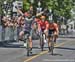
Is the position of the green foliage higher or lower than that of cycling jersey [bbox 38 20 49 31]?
higher

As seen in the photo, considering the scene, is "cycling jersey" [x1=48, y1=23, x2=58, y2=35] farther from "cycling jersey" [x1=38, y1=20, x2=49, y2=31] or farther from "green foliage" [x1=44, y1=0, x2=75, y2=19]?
"green foliage" [x1=44, y1=0, x2=75, y2=19]

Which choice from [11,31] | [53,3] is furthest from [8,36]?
[53,3]

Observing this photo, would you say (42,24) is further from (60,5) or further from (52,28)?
(60,5)

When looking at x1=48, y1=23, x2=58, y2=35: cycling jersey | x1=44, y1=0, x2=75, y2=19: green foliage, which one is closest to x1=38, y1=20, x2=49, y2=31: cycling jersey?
x1=48, y1=23, x2=58, y2=35: cycling jersey

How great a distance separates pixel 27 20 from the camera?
1948 cm

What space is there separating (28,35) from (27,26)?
397mm

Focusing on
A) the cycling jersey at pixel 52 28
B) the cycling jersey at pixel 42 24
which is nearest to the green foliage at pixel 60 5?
the cycling jersey at pixel 42 24

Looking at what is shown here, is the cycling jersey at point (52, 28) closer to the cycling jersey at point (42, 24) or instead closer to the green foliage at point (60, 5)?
the cycling jersey at point (42, 24)

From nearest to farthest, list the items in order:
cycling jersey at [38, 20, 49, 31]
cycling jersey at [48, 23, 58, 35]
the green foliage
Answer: cycling jersey at [48, 23, 58, 35], cycling jersey at [38, 20, 49, 31], the green foliage

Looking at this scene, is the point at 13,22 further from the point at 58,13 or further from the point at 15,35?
the point at 58,13

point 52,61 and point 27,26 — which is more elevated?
point 27,26

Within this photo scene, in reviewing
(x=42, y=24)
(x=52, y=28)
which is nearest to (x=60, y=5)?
(x=42, y=24)

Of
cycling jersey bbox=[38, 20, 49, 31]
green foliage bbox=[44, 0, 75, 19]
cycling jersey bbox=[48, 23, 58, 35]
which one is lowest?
cycling jersey bbox=[48, 23, 58, 35]

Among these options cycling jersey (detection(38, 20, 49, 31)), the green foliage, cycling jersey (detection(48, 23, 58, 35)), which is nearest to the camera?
cycling jersey (detection(48, 23, 58, 35))
